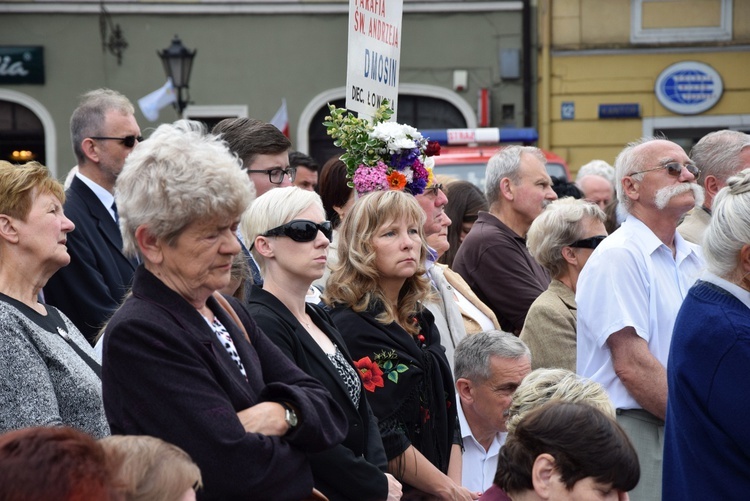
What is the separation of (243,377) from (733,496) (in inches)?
63.2

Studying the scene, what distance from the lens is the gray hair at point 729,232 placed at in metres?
3.66

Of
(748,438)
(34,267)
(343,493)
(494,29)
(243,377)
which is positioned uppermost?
(494,29)

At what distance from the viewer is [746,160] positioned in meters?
5.93

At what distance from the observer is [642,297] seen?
186 inches

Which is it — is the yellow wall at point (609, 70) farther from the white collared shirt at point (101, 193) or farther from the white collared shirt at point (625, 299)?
the white collared shirt at point (101, 193)

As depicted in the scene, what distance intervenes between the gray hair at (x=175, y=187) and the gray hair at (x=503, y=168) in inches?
149

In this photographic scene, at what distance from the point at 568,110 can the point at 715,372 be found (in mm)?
14330

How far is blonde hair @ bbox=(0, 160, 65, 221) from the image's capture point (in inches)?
148

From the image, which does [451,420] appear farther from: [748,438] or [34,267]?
[34,267]

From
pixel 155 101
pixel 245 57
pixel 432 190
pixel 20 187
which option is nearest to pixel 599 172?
pixel 432 190

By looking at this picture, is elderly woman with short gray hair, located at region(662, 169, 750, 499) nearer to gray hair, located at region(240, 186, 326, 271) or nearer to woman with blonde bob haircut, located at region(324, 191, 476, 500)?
woman with blonde bob haircut, located at region(324, 191, 476, 500)

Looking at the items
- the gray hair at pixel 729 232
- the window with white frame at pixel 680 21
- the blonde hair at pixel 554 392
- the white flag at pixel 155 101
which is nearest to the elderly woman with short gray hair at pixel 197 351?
the blonde hair at pixel 554 392

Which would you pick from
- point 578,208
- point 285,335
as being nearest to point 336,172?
point 578,208

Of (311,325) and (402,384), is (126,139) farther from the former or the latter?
(402,384)
